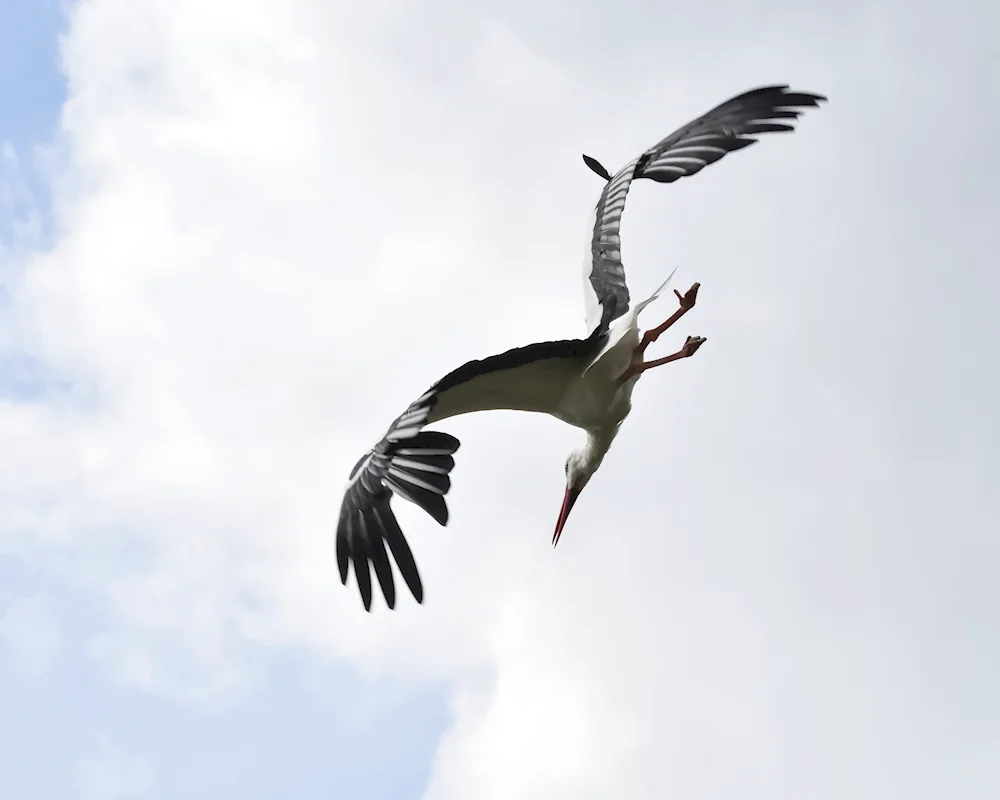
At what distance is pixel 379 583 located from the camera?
7.20 m

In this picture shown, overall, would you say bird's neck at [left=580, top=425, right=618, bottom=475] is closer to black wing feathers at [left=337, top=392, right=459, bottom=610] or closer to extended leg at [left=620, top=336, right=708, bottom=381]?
extended leg at [left=620, top=336, right=708, bottom=381]

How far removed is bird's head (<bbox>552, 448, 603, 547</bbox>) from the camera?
9.99 meters

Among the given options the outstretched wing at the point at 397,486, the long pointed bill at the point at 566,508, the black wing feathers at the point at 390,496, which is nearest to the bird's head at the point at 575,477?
the long pointed bill at the point at 566,508

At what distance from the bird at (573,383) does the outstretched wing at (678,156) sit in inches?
0.4

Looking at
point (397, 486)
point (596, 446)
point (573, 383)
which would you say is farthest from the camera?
point (596, 446)

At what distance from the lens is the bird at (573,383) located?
23.7 ft

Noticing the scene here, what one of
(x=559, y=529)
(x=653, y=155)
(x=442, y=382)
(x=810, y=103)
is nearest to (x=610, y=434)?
(x=559, y=529)

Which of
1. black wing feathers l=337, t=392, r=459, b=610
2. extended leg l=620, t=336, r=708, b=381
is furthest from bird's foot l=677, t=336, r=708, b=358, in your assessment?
black wing feathers l=337, t=392, r=459, b=610

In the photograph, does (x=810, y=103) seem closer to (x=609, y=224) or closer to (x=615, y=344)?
(x=609, y=224)

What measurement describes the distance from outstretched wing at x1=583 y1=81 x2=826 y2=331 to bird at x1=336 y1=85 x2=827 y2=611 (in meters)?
0.01

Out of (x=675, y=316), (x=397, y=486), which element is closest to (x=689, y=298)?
(x=675, y=316)

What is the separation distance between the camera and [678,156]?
10391mm

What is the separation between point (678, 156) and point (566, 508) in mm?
3413

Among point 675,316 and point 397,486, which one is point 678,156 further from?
point 397,486
